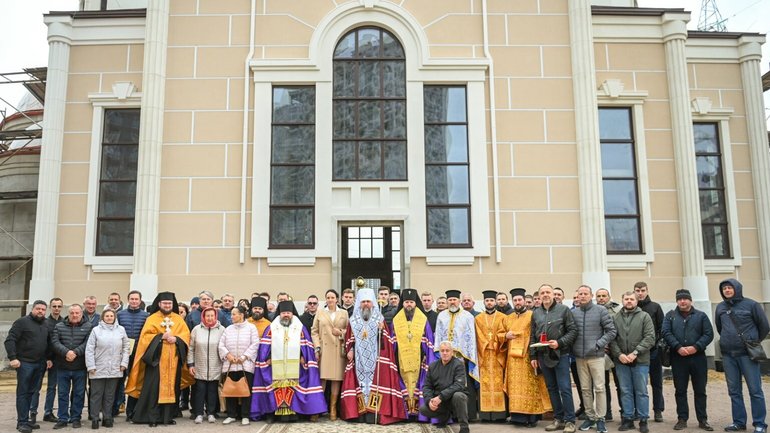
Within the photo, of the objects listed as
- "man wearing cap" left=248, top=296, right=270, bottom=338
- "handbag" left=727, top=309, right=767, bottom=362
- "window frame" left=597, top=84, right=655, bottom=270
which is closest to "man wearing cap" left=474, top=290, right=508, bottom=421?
"handbag" left=727, top=309, right=767, bottom=362

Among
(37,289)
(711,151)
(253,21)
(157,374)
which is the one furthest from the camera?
(711,151)

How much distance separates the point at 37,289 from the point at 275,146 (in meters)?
5.90

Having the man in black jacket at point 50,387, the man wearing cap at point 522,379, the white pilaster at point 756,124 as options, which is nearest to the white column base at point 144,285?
the man in black jacket at point 50,387

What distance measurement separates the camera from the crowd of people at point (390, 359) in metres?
8.86

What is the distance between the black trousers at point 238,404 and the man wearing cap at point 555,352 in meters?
4.27

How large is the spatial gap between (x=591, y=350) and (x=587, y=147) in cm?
651

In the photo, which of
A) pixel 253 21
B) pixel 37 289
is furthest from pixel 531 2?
pixel 37 289

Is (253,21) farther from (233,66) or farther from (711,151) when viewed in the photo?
(711,151)

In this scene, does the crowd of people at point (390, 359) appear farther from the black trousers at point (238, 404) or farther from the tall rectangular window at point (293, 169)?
the tall rectangular window at point (293, 169)

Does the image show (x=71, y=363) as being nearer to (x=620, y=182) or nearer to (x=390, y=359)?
(x=390, y=359)

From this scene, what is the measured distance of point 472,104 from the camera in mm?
14492

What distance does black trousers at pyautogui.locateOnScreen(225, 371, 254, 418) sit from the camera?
9.68 meters

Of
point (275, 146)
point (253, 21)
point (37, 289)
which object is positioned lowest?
point (37, 289)

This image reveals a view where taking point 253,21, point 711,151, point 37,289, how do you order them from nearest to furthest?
point 37,289 < point 253,21 < point 711,151
